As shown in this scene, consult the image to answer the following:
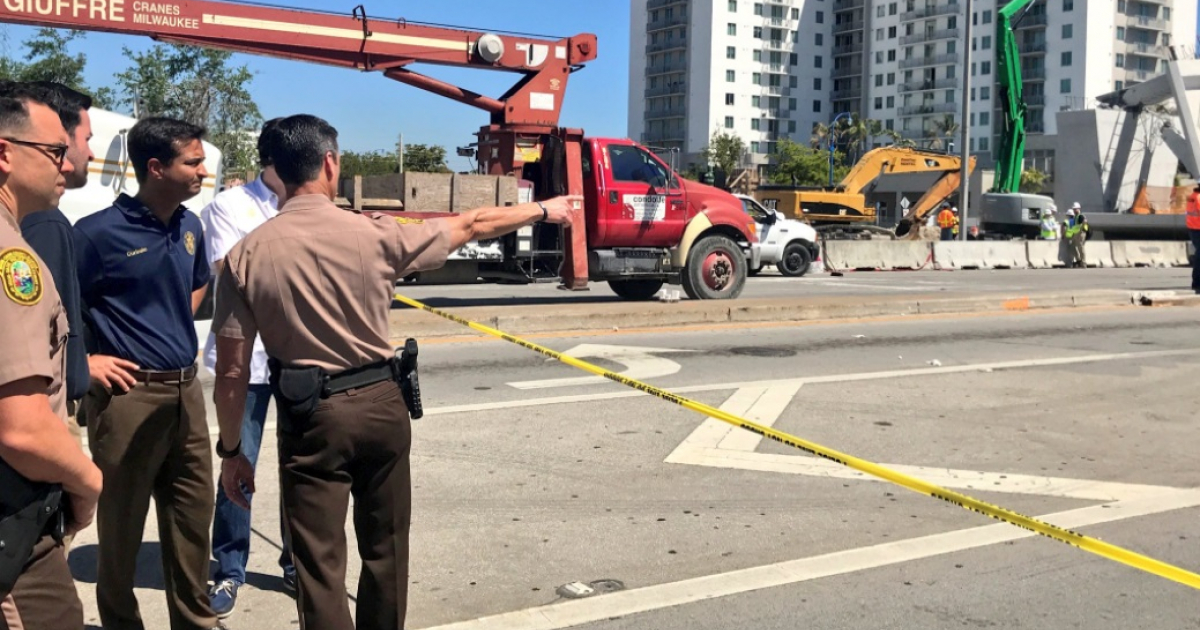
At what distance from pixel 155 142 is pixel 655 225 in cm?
1229

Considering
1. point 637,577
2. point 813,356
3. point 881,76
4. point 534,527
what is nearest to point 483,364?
point 813,356

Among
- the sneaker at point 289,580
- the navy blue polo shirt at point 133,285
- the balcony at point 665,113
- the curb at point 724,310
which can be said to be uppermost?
the balcony at point 665,113

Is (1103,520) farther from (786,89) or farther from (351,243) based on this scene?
(786,89)

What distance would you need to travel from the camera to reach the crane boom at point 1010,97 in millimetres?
40969

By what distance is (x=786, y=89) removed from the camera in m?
130

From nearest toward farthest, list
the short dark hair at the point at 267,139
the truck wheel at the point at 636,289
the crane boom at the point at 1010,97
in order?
the short dark hair at the point at 267,139
the truck wheel at the point at 636,289
the crane boom at the point at 1010,97

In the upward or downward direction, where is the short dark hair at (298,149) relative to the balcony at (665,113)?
downward

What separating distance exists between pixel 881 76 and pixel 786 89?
1050 cm

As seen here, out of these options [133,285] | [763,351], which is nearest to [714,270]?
[763,351]

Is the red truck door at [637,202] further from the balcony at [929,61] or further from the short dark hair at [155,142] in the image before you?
the balcony at [929,61]

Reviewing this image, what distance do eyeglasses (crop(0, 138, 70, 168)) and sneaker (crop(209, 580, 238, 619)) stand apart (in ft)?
7.69

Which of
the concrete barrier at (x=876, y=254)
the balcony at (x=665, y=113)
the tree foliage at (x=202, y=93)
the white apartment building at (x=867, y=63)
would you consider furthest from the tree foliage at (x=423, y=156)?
the balcony at (x=665, y=113)

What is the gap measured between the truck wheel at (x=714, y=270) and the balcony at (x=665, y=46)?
117 meters

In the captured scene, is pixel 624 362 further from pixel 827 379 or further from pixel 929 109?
pixel 929 109
